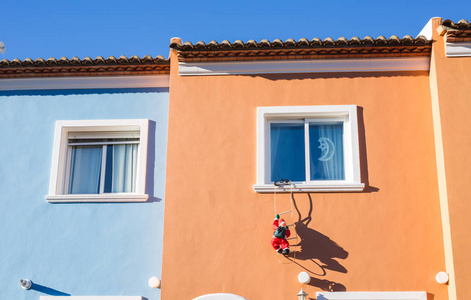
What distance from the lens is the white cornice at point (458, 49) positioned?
11.9m

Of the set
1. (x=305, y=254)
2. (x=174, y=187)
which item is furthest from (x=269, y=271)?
(x=174, y=187)

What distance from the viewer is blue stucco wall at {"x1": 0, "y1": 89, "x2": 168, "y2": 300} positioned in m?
11.8

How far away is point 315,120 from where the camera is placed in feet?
40.4

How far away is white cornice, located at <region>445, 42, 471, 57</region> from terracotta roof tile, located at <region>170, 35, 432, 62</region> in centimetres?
37

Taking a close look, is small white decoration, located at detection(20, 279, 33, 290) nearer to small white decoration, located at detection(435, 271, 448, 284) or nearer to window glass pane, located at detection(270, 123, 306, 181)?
window glass pane, located at detection(270, 123, 306, 181)

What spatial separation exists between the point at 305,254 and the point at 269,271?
0.73m

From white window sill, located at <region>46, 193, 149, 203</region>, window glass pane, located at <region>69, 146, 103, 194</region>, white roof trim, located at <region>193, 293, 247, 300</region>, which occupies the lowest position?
white roof trim, located at <region>193, 293, 247, 300</region>

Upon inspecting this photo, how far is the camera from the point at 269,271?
36.6ft

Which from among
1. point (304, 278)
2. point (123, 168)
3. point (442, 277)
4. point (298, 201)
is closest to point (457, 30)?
point (298, 201)

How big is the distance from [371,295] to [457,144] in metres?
3.17

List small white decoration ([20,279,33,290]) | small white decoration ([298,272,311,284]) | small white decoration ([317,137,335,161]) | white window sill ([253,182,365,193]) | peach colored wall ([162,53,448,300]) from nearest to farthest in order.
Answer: small white decoration ([298,272,311,284]), peach colored wall ([162,53,448,300]), white window sill ([253,182,365,193]), small white decoration ([20,279,33,290]), small white decoration ([317,137,335,161])

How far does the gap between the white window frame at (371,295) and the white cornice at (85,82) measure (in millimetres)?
5381

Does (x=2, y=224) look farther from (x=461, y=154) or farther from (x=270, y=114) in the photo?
(x=461, y=154)

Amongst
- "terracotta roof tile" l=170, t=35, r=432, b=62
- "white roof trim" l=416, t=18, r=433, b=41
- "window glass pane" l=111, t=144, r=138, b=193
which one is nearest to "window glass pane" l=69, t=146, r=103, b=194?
"window glass pane" l=111, t=144, r=138, b=193
